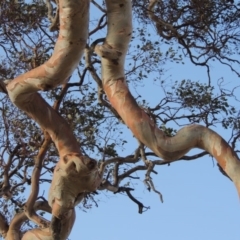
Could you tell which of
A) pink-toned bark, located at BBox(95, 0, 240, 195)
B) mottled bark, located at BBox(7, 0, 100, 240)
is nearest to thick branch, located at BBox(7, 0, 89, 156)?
mottled bark, located at BBox(7, 0, 100, 240)

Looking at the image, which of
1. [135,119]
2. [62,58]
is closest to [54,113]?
[62,58]

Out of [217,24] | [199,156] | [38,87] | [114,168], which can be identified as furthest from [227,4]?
[38,87]

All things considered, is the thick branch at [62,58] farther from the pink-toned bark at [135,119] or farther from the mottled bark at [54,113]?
the pink-toned bark at [135,119]

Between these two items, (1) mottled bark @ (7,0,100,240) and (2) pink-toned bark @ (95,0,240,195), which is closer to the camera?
(2) pink-toned bark @ (95,0,240,195)

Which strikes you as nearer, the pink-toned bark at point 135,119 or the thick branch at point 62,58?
the pink-toned bark at point 135,119

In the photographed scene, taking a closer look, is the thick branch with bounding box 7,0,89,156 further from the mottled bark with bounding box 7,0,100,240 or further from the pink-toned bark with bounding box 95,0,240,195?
the pink-toned bark with bounding box 95,0,240,195

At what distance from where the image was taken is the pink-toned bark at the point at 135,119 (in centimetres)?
432

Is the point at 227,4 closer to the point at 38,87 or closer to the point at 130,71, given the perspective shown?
the point at 130,71

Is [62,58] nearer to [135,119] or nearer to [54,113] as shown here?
[135,119]

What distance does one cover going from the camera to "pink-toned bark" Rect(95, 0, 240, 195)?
4.32m

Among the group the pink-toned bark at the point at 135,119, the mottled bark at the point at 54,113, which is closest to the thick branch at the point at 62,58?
the mottled bark at the point at 54,113

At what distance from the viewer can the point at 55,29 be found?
25.9ft

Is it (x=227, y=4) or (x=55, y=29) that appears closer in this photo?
(x=55, y=29)

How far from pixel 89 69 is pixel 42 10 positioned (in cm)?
196
